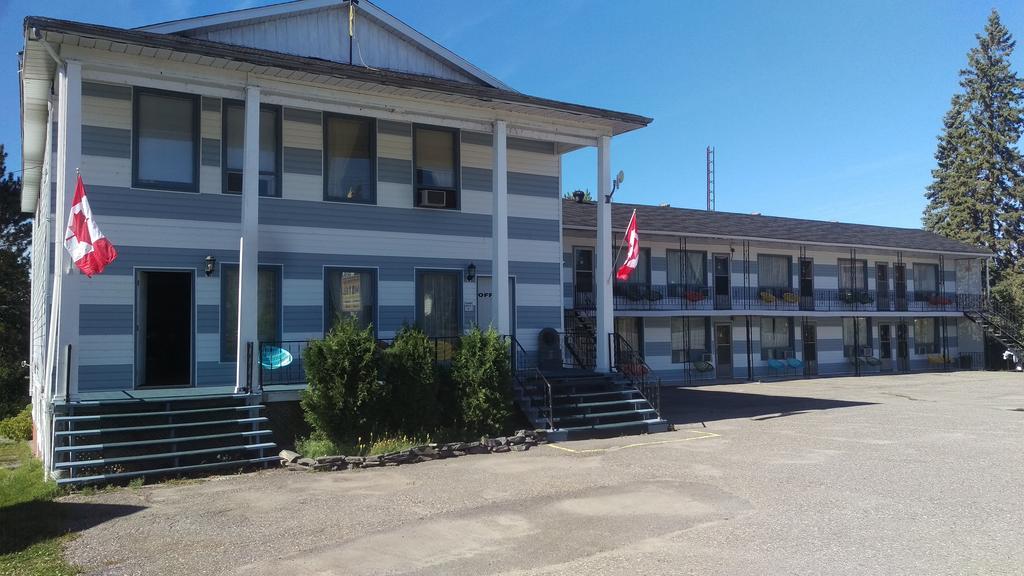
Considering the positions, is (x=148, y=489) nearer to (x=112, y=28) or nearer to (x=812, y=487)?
(x=112, y=28)

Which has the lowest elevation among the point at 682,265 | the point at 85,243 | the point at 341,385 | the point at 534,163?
the point at 341,385

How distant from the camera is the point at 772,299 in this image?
3072 cm

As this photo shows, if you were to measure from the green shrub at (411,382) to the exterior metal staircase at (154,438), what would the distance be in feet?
6.90

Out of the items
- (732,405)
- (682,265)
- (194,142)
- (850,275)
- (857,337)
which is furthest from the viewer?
(850,275)

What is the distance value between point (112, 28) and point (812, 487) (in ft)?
40.1

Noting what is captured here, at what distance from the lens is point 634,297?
27.2 m

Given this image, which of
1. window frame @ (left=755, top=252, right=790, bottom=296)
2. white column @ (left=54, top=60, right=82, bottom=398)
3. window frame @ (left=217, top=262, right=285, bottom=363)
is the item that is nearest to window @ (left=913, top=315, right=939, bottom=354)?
window frame @ (left=755, top=252, right=790, bottom=296)

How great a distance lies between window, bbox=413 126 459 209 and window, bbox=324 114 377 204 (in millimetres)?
940

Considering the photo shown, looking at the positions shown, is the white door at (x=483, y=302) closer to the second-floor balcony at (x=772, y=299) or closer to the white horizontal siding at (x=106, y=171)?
the white horizontal siding at (x=106, y=171)

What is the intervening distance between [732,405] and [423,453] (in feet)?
34.6

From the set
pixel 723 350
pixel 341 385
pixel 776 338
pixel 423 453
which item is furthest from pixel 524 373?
pixel 776 338

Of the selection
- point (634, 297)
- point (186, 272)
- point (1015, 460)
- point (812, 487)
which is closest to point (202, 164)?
point (186, 272)

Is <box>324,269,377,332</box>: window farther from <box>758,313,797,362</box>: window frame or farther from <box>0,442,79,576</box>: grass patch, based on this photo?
<box>758,313,797,362</box>: window frame

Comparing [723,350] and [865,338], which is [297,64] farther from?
[865,338]
